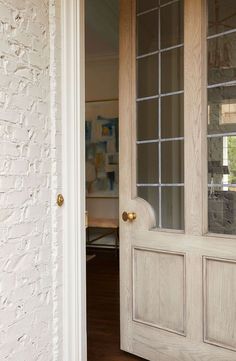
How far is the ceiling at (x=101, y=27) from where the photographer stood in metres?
3.51

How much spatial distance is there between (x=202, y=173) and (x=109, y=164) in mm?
3291

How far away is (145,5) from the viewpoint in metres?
2.07

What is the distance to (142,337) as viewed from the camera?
207 cm

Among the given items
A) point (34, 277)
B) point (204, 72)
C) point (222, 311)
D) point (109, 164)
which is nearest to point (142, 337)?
point (222, 311)

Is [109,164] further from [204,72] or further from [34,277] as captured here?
[34,277]

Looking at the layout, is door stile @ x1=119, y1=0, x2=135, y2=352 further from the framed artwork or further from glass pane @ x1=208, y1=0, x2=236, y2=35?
the framed artwork

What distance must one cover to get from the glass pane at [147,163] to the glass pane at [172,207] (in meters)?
0.11

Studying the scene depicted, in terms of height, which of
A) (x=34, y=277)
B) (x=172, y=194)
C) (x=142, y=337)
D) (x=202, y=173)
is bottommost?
(x=142, y=337)

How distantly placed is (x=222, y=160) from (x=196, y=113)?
0.29 m

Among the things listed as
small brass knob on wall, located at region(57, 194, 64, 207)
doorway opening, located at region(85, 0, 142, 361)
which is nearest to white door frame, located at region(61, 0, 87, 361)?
small brass knob on wall, located at region(57, 194, 64, 207)

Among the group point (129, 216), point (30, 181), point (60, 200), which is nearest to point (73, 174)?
point (60, 200)

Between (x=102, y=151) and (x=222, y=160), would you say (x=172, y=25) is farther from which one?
(x=102, y=151)

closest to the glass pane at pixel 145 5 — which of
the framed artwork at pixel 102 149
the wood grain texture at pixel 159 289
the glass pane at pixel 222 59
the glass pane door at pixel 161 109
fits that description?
the glass pane door at pixel 161 109

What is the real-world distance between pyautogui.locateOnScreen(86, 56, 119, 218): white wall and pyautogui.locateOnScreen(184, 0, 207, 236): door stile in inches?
126
